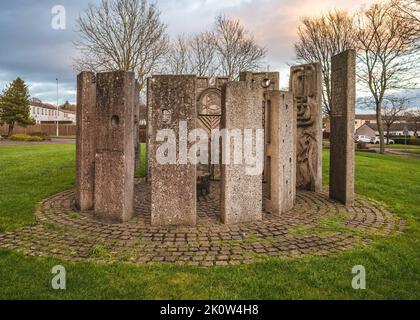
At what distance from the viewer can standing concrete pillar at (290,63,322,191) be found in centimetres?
869

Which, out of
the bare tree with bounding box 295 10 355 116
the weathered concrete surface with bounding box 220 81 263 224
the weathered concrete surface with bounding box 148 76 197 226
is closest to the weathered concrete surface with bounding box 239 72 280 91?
the weathered concrete surface with bounding box 220 81 263 224

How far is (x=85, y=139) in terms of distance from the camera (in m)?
6.64

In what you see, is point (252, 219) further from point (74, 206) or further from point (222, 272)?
point (74, 206)

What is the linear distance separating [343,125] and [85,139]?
5.87 metres

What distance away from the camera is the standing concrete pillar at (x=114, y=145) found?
5715 millimetres

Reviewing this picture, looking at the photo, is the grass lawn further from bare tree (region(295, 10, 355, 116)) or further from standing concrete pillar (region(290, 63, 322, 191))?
bare tree (region(295, 10, 355, 116))

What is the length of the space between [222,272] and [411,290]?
2065 millimetres

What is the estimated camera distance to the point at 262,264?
3.96 m

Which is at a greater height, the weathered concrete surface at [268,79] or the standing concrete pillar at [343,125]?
the weathered concrete surface at [268,79]

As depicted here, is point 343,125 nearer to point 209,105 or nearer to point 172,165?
point 172,165

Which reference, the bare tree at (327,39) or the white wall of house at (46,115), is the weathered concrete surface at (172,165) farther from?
the white wall of house at (46,115)

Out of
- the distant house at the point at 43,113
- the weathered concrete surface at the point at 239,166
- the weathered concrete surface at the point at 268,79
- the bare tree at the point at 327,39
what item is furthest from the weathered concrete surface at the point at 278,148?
the distant house at the point at 43,113

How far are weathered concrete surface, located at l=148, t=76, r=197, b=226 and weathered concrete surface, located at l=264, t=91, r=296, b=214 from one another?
178 cm

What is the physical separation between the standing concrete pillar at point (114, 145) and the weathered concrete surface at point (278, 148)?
2796mm
